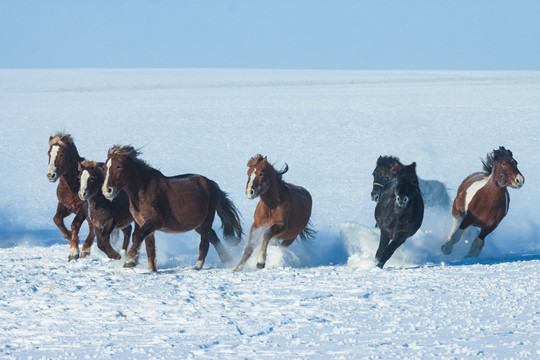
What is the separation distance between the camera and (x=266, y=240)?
6934mm

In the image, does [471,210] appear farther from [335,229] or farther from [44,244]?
[44,244]

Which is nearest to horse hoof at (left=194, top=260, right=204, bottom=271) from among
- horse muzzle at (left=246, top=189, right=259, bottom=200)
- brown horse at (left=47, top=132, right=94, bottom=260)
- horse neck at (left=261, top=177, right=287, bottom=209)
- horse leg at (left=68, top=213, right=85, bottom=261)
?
horse neck at (left=261, top=177, right=287, bottom=209)

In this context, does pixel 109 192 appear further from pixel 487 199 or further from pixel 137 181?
pixel 487 199

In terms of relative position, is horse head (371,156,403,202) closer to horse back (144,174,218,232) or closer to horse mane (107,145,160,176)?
horse back (144,174,218,232)

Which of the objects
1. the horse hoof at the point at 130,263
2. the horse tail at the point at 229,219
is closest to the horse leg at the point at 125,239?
the horse hoof at the point at 130,263

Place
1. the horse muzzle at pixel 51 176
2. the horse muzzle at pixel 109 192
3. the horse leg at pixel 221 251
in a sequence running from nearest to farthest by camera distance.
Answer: the horse muzzle at pixel 109 192, the horse muzzle at pixel 51 176, the horse leg at pixel 221 251

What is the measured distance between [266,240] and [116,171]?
1474 mm

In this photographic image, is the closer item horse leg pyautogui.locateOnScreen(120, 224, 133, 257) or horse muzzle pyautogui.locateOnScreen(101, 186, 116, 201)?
horse muzzle pyautogui.locateOnScreen(101, 186, 116, 201)

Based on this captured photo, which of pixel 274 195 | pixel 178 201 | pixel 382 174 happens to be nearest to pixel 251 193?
pixel 274 195

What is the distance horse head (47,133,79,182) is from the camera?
23.6 ft

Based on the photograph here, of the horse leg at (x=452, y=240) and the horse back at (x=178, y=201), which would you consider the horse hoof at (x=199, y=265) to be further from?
the horse leg at (x=452, y=240)

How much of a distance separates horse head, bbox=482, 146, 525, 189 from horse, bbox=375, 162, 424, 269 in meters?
1.02

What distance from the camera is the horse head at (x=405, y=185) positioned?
677 cm

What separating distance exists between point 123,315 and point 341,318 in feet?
4.79
